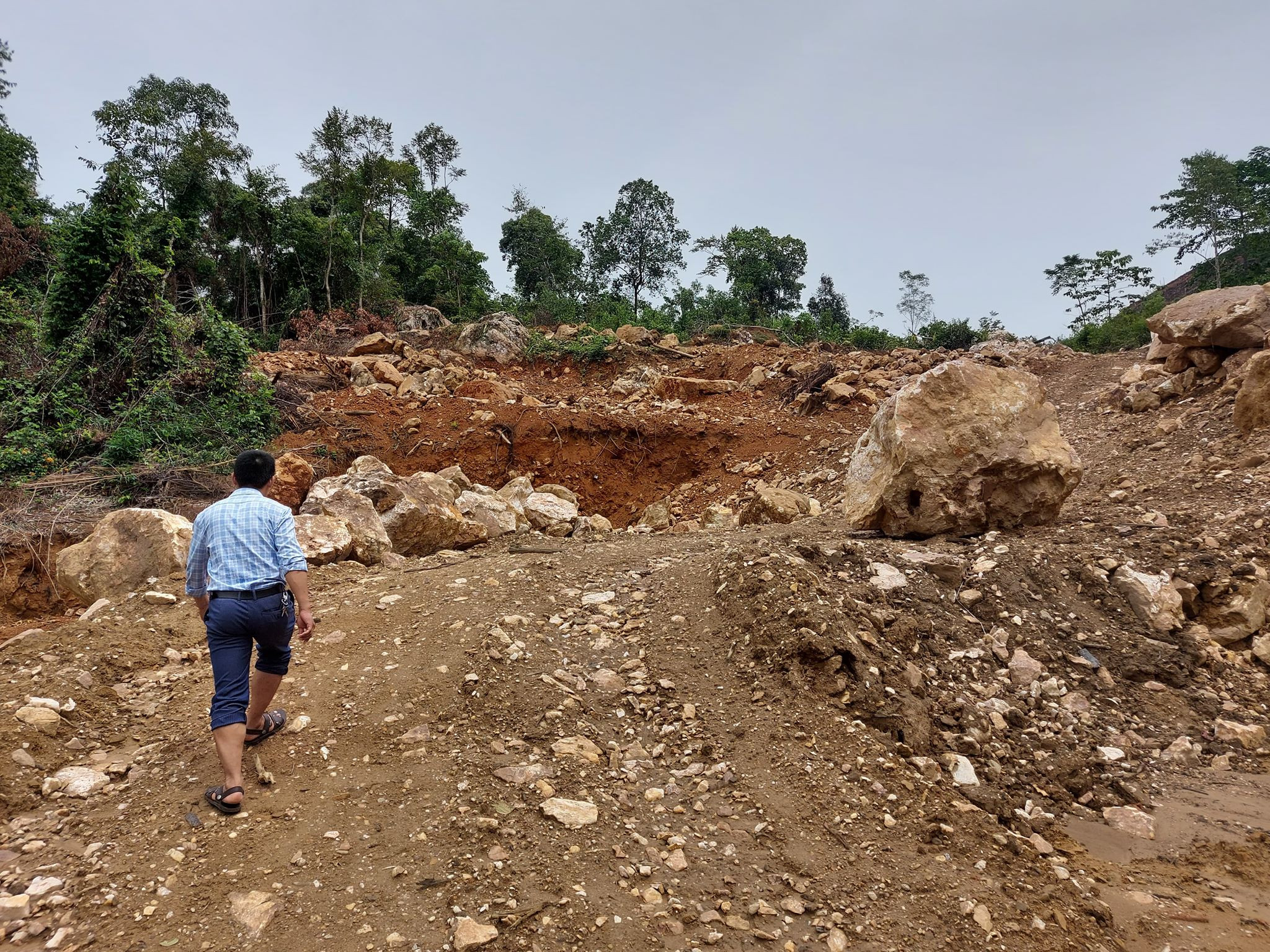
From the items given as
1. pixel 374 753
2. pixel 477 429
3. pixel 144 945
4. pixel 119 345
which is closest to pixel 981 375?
pixel 374 753

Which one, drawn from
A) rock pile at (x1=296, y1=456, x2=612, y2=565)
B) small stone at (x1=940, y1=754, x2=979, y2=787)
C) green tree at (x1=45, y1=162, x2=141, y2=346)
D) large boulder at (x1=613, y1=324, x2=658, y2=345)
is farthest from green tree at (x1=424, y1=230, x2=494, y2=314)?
small stone at (x1=940, y1=754, x2=979, y2=787)

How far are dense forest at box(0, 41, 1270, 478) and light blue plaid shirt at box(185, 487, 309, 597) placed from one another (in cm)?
601

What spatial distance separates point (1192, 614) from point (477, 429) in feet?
27.2

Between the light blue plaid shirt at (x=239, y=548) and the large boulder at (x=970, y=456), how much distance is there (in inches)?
138

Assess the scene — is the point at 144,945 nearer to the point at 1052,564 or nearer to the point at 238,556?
the point at 238,556

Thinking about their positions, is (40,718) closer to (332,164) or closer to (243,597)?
(243,597)

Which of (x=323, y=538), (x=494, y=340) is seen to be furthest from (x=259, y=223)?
(x=323, y=538)

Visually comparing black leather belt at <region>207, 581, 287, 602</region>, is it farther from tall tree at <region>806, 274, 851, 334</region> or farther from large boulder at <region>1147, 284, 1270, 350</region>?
tall tree at <region>806, 274, 851, 334</region>

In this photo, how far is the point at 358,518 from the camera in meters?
5.36

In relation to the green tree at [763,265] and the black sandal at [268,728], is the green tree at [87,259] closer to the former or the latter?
the black sandal at [268,728]

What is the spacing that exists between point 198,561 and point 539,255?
23312mm

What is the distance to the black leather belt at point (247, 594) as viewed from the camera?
2.48 meters

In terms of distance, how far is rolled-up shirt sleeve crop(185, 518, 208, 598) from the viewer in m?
2.53

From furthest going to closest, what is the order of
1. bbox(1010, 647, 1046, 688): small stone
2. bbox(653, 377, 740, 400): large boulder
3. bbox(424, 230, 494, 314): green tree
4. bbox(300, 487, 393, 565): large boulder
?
1. bbox(424, 230, 494, 314): green tree
2. bbox(653, 377, 740, 400): large boulder
3. bbox(300, 487, 393, 565): large boulder
4. bbox(1010, 647, 1046, 688): small stone
